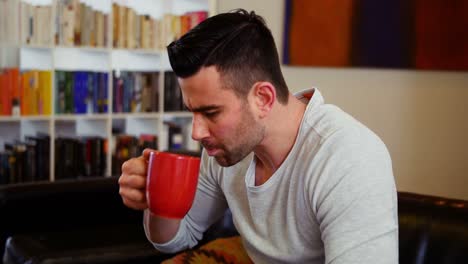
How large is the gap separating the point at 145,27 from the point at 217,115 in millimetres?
3174

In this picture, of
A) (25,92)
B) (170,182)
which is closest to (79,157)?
(25,92)

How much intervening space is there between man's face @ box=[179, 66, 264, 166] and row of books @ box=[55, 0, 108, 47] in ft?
9.41

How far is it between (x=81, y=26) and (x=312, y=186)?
310cm

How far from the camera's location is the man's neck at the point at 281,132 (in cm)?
133

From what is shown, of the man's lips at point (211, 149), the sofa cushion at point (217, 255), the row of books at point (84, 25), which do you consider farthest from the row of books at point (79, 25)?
the man's lips at point (211, 149)

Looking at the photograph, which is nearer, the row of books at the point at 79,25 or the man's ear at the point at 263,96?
the man's ear at the point at 263,96

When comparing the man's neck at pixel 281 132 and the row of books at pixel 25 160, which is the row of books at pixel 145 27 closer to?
the row of books at pixel 25 160

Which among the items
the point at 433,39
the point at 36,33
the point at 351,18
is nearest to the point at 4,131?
the point at 36,33

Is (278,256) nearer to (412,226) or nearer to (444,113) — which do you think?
(412,226)

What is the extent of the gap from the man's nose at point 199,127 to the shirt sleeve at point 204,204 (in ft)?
0.96

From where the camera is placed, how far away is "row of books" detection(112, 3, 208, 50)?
4.20 metres

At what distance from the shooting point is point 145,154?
48.5 inches

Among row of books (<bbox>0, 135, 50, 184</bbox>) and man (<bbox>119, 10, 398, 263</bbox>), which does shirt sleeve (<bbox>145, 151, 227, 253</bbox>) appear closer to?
man (<bbox>119, 10, 398, 263</bbox>)

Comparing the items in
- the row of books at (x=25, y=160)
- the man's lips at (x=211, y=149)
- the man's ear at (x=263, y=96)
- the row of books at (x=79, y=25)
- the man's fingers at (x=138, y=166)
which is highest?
the row of books at (x=79, y=25)
